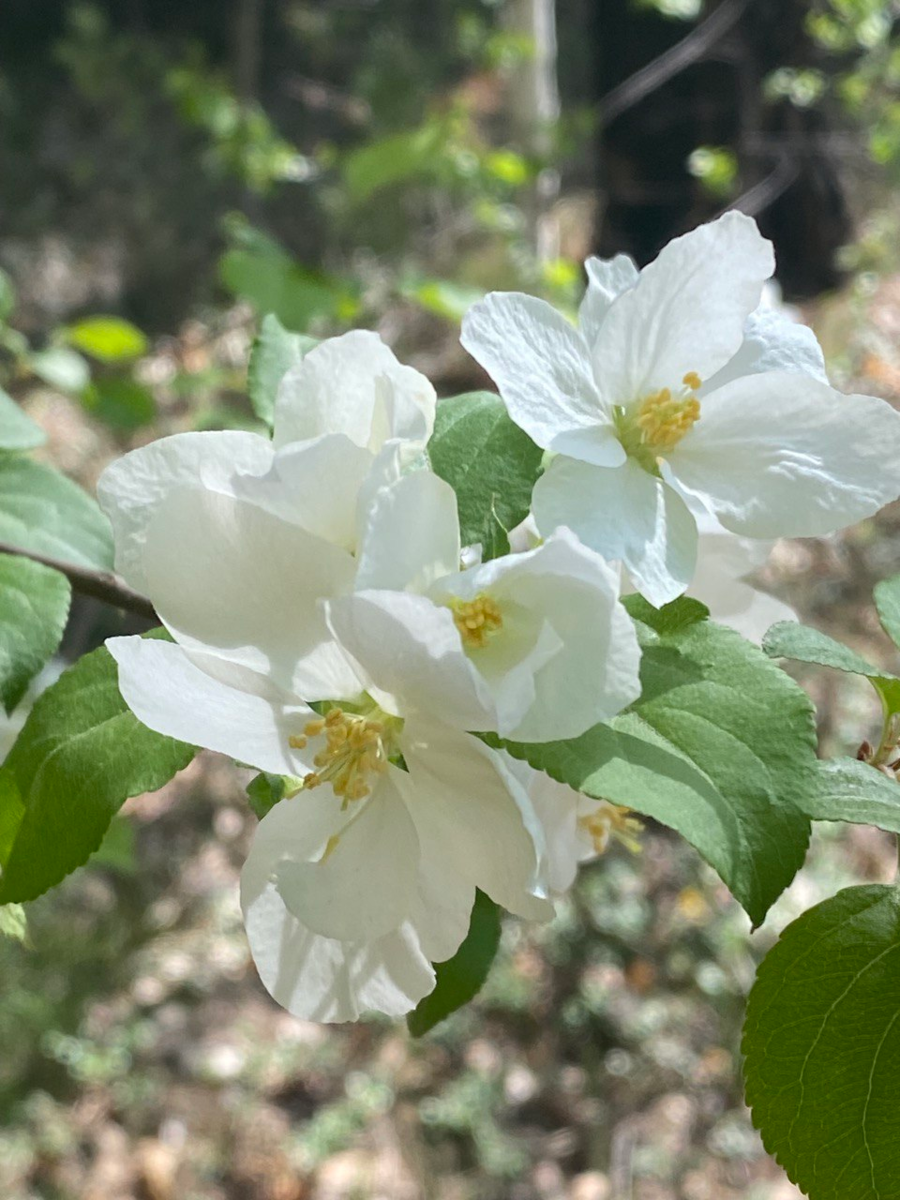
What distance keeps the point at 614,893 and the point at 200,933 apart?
1.24m

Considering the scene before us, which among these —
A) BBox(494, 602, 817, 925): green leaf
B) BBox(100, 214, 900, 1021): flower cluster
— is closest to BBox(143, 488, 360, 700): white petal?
BBox(100, 214, 900, 1021): flower cluster

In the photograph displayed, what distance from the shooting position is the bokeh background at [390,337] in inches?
97.1

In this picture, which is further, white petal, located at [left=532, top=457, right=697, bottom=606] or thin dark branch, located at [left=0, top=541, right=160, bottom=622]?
thin dark branch, located at [left=0, top=541, right=160, bottom=622]

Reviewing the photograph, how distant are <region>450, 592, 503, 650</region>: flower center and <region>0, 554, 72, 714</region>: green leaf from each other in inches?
11.8

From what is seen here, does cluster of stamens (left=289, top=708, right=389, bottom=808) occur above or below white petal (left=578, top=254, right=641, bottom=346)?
below

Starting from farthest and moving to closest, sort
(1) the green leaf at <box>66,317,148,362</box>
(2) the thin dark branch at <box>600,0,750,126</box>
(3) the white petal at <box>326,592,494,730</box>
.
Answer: (2) the thin dark branch at <box>600,0,750,126</box> → (1) the green leaf at <box>66,317,148,362</box> → (3) the white petal at <box>326,592,494,730</box>

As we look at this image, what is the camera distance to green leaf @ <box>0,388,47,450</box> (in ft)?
2.74

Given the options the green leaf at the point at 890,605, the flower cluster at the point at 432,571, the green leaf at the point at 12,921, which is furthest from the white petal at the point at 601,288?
the green leaf at the point at 12,921

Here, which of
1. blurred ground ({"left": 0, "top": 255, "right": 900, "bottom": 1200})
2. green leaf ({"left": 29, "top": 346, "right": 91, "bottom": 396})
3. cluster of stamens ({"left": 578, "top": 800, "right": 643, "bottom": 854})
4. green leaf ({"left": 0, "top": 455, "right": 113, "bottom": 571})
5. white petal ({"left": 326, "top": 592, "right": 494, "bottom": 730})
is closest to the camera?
white petal ({"left": 326, "top": 592, "right": 494, "bottom": 730})

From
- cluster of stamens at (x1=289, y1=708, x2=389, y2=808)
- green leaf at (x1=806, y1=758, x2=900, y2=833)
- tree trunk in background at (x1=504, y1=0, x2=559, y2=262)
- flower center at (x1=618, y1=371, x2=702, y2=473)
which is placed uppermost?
flower center at (x1=618, y1=371, x2=702, y2=473)

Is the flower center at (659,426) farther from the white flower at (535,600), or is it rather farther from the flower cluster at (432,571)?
the white flower at (535,600)

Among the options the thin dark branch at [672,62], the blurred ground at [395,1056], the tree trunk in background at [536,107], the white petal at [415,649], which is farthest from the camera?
the thin dark branch at [672,62]

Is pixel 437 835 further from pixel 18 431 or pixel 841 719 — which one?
pixel 841 719

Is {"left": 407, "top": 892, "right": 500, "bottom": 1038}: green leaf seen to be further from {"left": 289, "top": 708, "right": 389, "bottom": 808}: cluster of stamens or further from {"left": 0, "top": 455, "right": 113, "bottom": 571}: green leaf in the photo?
{"left": 0, "top": 455, "right": 113, "bottom": 571}: green leaf
